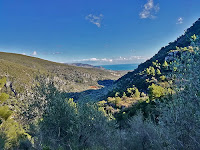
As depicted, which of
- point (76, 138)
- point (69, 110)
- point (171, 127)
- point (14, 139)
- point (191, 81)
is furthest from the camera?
point (14, 139)

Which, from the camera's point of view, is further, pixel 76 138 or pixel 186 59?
pixel 76 138

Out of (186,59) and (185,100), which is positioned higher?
(186,59)

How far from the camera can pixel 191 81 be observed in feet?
12.7

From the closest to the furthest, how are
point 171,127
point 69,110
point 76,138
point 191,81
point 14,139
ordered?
point 191,81, point 171,127, point 76,138, point 69,110, point 14,139

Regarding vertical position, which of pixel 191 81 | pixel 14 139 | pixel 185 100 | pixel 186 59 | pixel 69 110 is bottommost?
pixel 14 139

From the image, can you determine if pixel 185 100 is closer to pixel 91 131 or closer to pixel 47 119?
pixel 91 131

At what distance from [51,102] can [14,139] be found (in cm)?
1331

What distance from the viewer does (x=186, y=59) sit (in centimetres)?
436

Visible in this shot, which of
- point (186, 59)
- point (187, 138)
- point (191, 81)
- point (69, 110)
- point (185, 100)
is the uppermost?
point (186, 59)

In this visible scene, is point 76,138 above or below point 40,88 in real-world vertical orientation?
below

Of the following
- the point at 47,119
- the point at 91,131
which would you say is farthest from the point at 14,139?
the point at 91,131

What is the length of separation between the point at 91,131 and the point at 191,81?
819cm

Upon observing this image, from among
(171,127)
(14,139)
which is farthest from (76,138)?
(14,139)

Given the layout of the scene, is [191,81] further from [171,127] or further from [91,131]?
[91,131]
